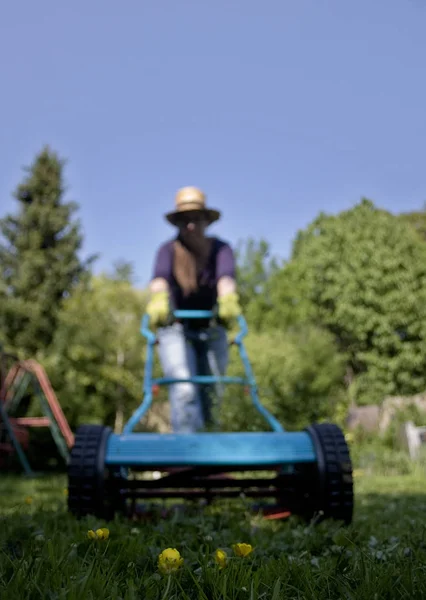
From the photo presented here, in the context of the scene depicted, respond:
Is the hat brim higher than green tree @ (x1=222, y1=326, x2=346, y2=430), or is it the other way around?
the hat brim

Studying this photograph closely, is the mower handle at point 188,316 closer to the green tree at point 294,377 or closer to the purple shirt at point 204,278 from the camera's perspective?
the purple shirt at point 204,278

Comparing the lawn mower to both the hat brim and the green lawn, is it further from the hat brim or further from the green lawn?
the hat brim

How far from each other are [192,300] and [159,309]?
57 centimetres

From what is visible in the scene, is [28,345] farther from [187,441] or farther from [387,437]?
[187,441]

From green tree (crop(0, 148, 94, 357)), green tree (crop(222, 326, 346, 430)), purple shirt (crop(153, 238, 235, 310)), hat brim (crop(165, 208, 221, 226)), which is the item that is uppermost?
green tree (crop(0, 148, 94, 357))

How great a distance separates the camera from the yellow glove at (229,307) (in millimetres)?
3980

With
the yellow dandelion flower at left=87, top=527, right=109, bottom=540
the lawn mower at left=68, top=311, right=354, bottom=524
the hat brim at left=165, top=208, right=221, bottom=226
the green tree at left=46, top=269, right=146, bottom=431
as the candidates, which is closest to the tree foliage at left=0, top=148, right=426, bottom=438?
the green tree at left=46, top=269, right=146, bottom=431

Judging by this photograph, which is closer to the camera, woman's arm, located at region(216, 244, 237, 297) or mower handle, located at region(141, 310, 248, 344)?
mower handle, located at region(141, 310, 248, 344)

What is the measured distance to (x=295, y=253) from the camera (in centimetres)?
2814

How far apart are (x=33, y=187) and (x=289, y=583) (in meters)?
22.2

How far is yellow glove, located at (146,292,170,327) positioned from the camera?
3.94 metres

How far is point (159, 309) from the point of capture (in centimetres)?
394

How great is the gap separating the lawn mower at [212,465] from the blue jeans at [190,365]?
2.71 feet

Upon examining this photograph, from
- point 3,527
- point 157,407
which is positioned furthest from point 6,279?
point 3,527
